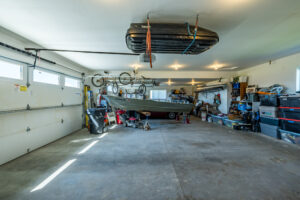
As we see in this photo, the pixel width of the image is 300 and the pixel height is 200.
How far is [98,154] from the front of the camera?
267cm

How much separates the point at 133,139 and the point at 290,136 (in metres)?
4.63

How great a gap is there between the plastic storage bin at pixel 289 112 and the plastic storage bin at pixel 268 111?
5.0 inches

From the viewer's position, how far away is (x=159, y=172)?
2.01m

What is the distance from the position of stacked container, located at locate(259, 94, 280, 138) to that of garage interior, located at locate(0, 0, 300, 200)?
0.12 ft

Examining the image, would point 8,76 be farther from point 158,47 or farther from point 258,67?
point 258,67

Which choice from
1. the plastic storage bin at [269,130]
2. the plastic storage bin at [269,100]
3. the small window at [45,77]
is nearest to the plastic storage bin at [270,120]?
the plastic storage bin at [269,130]

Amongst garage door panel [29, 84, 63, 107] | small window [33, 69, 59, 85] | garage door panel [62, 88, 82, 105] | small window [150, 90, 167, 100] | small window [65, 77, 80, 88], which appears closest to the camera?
garage door panel [29, 84, 63, 107]

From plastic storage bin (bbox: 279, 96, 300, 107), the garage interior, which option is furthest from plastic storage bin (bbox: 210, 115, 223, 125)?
plastic storage bin (bbox: 279, 96, 300, 107)

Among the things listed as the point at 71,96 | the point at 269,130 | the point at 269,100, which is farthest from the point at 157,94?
the point at 269,130

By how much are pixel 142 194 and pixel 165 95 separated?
9.46m

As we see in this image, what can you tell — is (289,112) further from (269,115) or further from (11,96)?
(11,96)

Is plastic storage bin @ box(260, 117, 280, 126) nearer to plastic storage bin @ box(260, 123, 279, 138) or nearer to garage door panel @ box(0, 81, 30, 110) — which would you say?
plastic storage bin @ box(260, 123, 279, 138)

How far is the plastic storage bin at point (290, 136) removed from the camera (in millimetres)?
3177

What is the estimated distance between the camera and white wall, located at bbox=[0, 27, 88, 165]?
2320 mm
